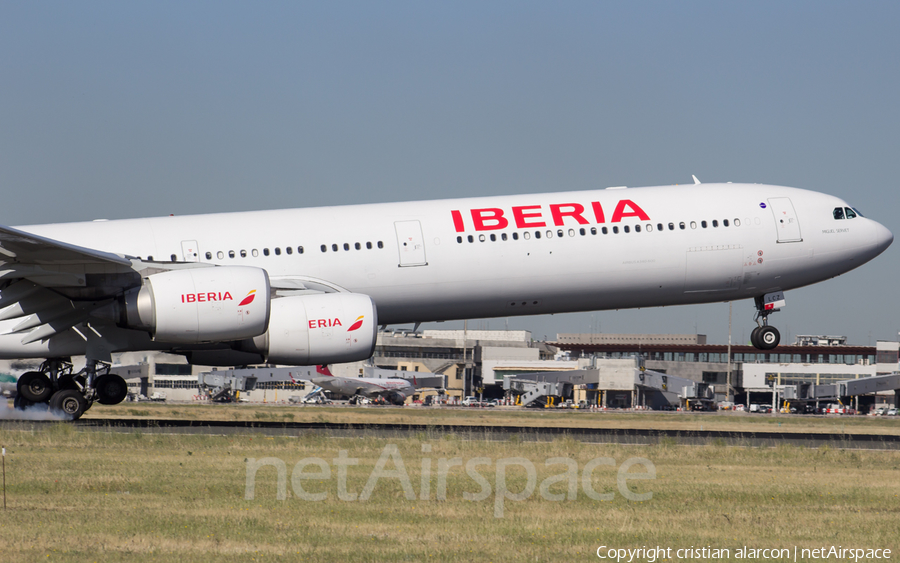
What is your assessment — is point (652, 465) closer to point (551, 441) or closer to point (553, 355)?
point (551, 441)

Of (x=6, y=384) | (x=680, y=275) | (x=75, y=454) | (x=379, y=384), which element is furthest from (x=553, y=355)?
(x=75, y=454)

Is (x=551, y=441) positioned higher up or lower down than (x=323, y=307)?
lower down

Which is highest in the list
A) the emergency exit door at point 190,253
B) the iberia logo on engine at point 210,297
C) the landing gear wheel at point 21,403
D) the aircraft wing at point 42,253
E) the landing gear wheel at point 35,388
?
the emergency exit door at point 190,253

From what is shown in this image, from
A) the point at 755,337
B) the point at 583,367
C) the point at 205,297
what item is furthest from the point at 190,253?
the point at 583,367

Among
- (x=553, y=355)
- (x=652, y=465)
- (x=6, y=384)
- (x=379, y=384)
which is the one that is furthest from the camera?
(x=553, y=355)

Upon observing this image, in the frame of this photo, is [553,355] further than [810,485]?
Yes

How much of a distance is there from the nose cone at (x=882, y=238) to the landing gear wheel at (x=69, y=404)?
2253 cm

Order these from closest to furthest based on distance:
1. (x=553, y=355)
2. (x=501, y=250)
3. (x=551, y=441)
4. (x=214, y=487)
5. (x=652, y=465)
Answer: (x=214, y=487) < (x=652, y=465) < (x=551, y=441) < (x=501, y=250) < (x=553, y=355)

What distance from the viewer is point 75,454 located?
17.8 m

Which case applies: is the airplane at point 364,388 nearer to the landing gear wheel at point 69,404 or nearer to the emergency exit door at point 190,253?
the landing gear wheel at point 69,404

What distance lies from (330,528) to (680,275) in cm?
1696

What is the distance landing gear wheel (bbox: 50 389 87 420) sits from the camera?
24.3 metres

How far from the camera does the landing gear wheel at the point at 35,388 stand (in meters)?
25.2

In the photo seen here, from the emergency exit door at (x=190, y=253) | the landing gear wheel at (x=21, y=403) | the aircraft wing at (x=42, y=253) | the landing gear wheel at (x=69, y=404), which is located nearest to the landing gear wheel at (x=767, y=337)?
the emergency exit door at (x=190, y=253)
